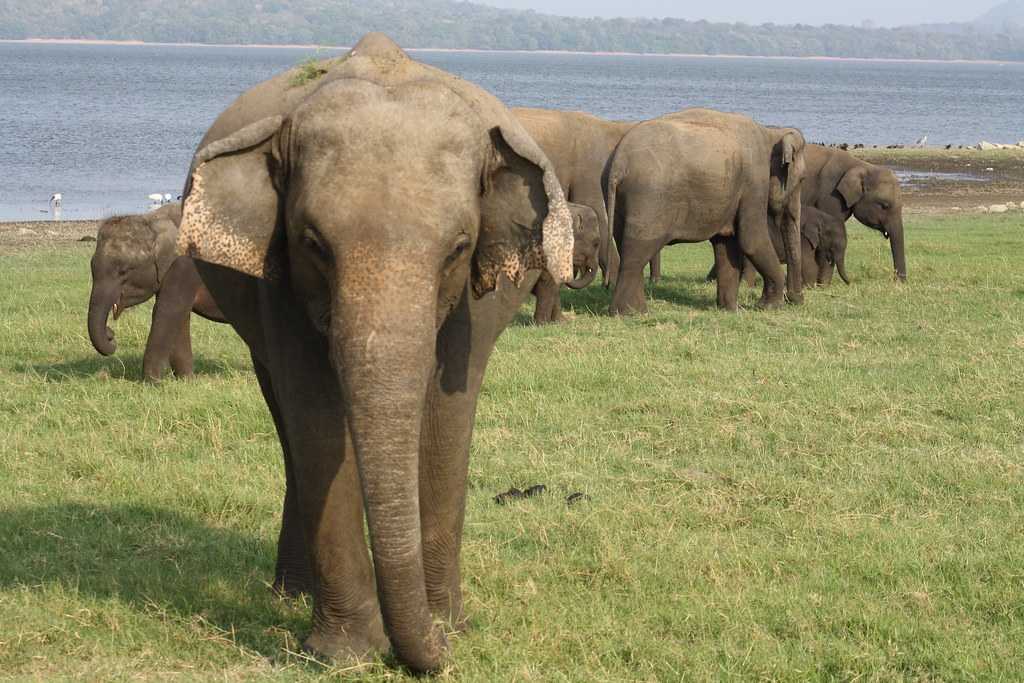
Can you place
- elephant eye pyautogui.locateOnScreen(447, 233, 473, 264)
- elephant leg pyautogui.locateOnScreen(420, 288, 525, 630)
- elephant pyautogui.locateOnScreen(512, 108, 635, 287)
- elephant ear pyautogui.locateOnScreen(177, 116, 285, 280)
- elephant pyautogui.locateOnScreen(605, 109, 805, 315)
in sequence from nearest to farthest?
elephant eye pyautogui.locateOnScreen(447, 233, 473, 264), elephant ear pyautogui.locateOnScreen(177, 116, 285, 280), elephant leg pyautogui.locateOnScreen(420, 288, 525, 630), elephant pyautogui.locateOnScreen(605, 109, 805, 315), elephant pyautogui.locateOnScreen(512, 108, 635, 287)

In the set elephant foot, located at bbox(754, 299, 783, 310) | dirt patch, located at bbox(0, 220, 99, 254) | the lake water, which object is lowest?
the lake water

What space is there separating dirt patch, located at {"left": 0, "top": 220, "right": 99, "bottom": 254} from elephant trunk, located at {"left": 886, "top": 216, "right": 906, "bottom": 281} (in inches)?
438

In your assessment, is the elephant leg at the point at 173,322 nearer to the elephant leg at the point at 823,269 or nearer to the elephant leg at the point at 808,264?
the elephant leg at the point at 808,264

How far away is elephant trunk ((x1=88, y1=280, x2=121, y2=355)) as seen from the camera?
1044 cm

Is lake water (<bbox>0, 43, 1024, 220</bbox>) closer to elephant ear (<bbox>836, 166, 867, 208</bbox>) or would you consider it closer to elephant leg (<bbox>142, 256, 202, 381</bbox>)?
elephant leg (<bbox>142, 256, 202, 381</bbox>)

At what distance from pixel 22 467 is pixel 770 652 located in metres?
4.48

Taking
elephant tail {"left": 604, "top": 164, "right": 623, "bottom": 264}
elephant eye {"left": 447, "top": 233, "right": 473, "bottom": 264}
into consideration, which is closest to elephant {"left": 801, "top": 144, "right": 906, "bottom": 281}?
elephant tail {"left": 604, "top": 164, "right": 623, "bottom": 264}

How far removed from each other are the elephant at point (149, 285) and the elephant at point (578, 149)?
6.16 metres

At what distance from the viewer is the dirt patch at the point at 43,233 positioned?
71.0 ft

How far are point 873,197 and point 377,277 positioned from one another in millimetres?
16248

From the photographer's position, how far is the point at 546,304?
13609 mm

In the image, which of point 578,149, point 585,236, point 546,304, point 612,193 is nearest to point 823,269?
point 578,149

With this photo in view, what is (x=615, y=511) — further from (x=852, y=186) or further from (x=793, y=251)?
(x=852, y=186)

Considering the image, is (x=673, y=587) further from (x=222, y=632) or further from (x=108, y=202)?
(x=108, y=202)
